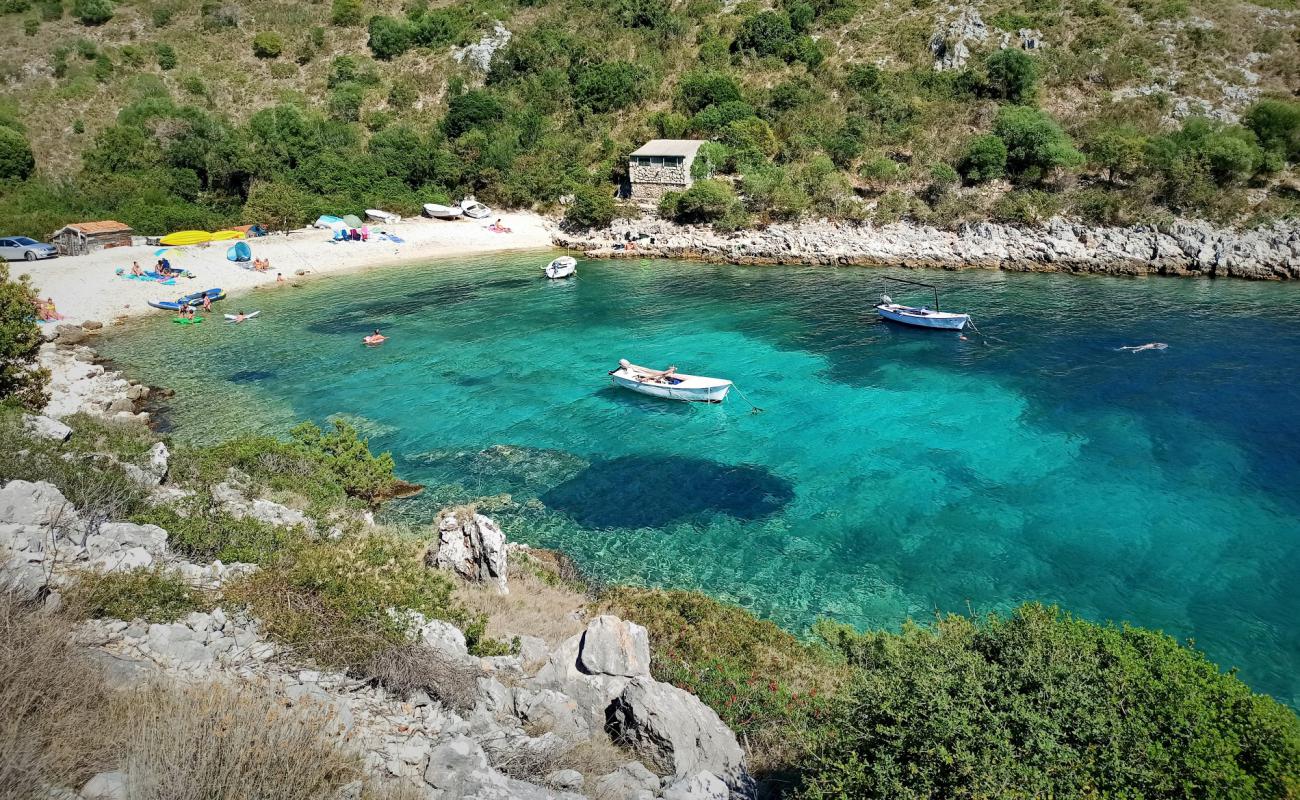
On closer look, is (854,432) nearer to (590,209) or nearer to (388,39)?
(590,209)

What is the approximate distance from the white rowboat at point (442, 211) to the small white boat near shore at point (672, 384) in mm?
41473

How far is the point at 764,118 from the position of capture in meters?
73.2

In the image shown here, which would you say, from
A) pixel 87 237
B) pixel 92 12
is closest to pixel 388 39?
pixel 92 12

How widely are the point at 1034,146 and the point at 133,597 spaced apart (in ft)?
221

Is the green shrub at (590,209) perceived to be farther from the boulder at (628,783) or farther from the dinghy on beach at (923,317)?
the boulder at (628,783)

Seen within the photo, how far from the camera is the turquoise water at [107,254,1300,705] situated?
19.8m

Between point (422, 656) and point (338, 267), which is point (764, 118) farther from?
point (422, 656)

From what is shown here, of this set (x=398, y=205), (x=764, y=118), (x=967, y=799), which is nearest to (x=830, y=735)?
(x=967, y=799)

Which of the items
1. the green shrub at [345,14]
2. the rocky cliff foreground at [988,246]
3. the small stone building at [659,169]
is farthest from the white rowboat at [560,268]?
the green shrub at [345,14]

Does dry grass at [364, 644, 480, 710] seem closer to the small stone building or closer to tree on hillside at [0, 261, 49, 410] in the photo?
tree on hillside at [0, 261, 49, 410]

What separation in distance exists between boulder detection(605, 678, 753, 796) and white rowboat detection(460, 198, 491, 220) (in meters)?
62.7

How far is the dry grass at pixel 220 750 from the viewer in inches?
283

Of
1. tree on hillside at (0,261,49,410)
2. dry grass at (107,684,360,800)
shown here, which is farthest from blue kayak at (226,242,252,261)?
dry grass at (107,684,360,800)

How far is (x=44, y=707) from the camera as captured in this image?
7.88 metres
